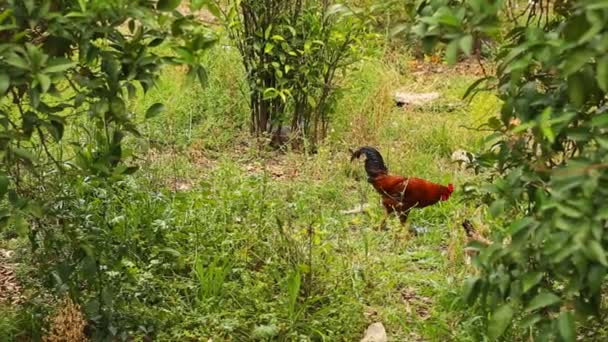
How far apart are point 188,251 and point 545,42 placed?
8.67ft

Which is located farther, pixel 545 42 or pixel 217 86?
pixel 217 86

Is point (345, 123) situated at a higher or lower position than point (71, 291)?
lower

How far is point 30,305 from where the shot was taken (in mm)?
4102

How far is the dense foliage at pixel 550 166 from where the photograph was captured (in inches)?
91.9

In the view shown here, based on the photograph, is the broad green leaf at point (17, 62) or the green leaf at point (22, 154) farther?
the green leaf at point (22, 154)

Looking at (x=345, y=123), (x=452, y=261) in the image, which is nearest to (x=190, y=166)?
(x=345, y=123)

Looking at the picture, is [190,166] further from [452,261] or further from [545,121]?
[545,121]

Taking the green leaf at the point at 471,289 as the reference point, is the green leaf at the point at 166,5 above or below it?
above

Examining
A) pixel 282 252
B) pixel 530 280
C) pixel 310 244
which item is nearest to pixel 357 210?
pixel 282 252

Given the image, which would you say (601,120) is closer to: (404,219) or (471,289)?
(471,289)

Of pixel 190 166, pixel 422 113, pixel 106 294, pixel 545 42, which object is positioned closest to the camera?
pixel 545 42

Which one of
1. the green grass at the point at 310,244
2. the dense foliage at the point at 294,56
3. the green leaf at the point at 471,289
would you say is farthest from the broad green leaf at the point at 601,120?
the dense foliage at the point at 294,56

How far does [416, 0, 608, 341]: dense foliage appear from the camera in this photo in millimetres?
2334

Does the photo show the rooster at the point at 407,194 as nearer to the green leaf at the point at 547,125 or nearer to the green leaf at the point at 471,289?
the green leaf at the point at 471,289
